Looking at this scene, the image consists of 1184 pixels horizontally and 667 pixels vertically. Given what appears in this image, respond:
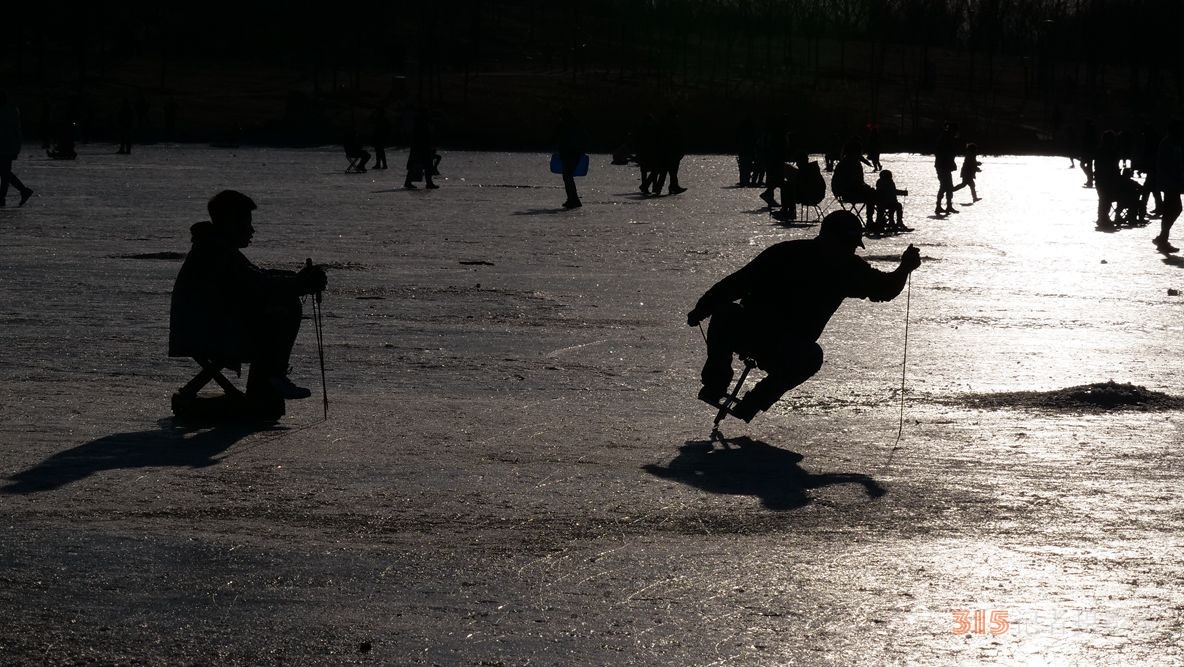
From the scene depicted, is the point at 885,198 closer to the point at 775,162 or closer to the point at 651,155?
the point at 775,162

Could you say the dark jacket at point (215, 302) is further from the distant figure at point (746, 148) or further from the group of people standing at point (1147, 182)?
the distant figure at point (746, 148)

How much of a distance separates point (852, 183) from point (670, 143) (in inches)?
385

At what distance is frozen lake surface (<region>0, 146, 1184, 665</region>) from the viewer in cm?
487

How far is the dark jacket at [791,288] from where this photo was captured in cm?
830

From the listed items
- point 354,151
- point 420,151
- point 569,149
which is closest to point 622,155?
point 354,151

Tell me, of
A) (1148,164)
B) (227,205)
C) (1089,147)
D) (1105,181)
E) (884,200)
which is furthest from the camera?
(1089,147)

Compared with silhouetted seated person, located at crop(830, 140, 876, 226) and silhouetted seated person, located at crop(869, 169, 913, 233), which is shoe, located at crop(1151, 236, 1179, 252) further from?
silhouetted seated person, located at crop(830, 140, 876, 226)

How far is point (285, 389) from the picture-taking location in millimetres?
8422

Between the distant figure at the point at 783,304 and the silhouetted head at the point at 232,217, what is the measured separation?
223cm

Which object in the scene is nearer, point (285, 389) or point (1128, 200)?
point (285, 389)

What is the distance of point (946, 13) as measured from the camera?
144625 millimetres

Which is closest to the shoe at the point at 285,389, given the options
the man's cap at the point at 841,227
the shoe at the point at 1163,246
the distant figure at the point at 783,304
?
the distant figure at the point at 783,304

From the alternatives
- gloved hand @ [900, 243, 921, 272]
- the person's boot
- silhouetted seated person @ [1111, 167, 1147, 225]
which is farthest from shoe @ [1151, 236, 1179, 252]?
the person's boot

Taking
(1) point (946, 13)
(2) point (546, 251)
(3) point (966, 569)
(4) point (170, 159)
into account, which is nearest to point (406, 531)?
(3) point (966, 569)
